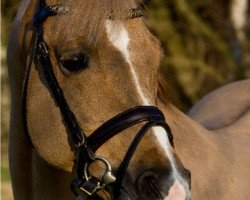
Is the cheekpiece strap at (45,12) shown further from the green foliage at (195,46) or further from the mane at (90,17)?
the green foliage at (195,46)

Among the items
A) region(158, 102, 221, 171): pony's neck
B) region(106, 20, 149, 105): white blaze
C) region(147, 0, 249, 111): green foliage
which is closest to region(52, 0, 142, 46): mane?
region(106, 20, 149, 105): white blaze

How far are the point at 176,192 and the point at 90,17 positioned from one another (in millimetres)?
Result: 680

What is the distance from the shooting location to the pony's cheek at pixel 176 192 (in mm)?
2365

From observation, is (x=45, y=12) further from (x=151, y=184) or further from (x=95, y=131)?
(x=151, y=184)

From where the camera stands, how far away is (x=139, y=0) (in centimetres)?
279

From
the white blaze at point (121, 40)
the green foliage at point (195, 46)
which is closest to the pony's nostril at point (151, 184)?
the white blaze at point (121, 40)

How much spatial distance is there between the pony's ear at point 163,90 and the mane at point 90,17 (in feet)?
1.13

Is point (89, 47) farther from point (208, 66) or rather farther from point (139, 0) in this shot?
point (208, 66)

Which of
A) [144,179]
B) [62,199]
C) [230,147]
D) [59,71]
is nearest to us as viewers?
[144,179]

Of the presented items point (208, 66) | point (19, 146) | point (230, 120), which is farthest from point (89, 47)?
point (208, 66)

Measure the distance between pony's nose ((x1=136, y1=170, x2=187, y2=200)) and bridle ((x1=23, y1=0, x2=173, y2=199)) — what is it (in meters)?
0.08

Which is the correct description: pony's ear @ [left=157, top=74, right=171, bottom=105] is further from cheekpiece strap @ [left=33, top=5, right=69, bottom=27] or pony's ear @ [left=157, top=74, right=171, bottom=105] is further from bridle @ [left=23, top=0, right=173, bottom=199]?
cheekpiece strap @ [left=33, top=5, right=69, bottom=27]

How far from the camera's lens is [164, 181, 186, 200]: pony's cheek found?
93.1 inches

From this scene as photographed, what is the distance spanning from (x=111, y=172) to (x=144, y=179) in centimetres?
13
